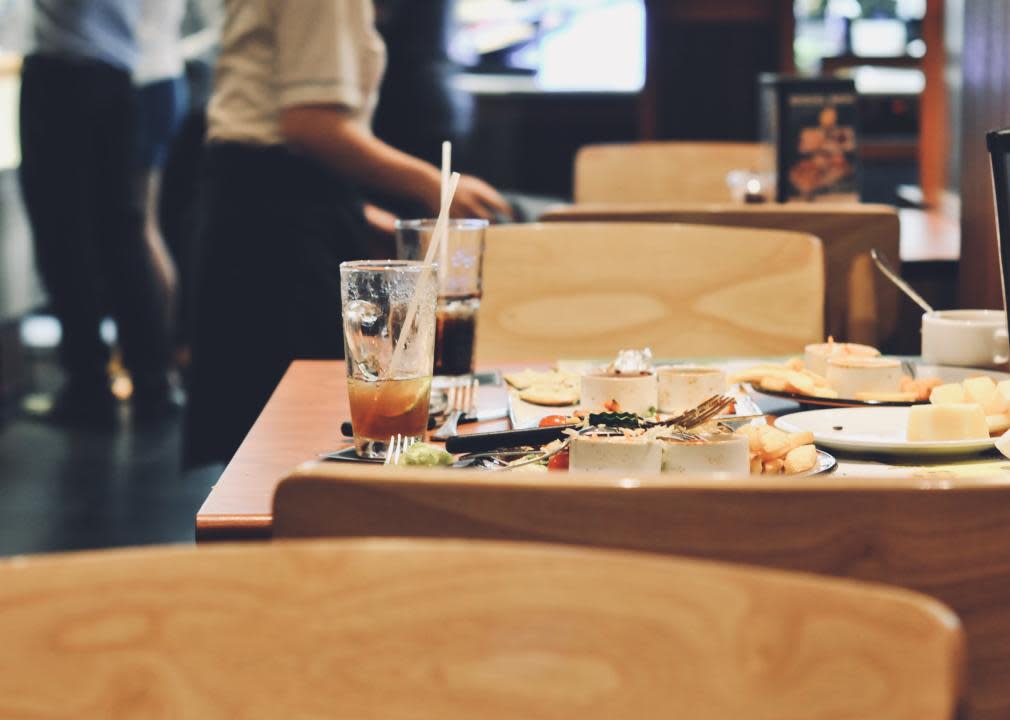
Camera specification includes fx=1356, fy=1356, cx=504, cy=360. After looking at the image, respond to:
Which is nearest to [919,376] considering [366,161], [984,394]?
A: [984,394]

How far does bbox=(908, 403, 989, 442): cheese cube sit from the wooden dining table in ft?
0.07

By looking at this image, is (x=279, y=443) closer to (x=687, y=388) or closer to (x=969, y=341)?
(x=687, y=388)

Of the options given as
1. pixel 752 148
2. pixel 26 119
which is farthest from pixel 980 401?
pixel 26 119

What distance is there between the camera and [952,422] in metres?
1.14

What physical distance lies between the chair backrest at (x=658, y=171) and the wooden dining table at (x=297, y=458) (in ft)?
7.72

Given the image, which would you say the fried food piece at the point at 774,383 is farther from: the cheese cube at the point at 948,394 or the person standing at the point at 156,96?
the person standing at the point at 156,96

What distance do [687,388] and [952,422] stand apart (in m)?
0.26

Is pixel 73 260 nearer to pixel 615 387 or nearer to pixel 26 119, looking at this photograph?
pixel 26 119

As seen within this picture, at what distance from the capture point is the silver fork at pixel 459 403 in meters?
1.26

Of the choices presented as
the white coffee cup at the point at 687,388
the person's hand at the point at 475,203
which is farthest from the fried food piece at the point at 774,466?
the person's hand at the point at 475,203

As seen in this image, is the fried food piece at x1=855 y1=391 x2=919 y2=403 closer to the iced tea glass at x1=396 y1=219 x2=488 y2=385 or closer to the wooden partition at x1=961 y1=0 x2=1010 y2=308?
the iced tea glass at x1=396 y1=219 x2=488 y2=385

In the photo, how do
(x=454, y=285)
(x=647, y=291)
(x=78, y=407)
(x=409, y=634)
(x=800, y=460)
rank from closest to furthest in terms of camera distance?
1. (x=409, y=634)
2. (x=800, y=460)
3. (x=454, y=285)
4. (x=647, y=291)
5. (x=78, y=407)

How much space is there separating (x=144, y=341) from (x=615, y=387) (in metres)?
3.73

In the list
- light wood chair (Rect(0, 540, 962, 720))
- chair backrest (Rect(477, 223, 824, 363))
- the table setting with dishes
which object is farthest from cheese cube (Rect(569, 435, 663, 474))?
Result: chair backrest (Rect(477, 223, 824, 363))
